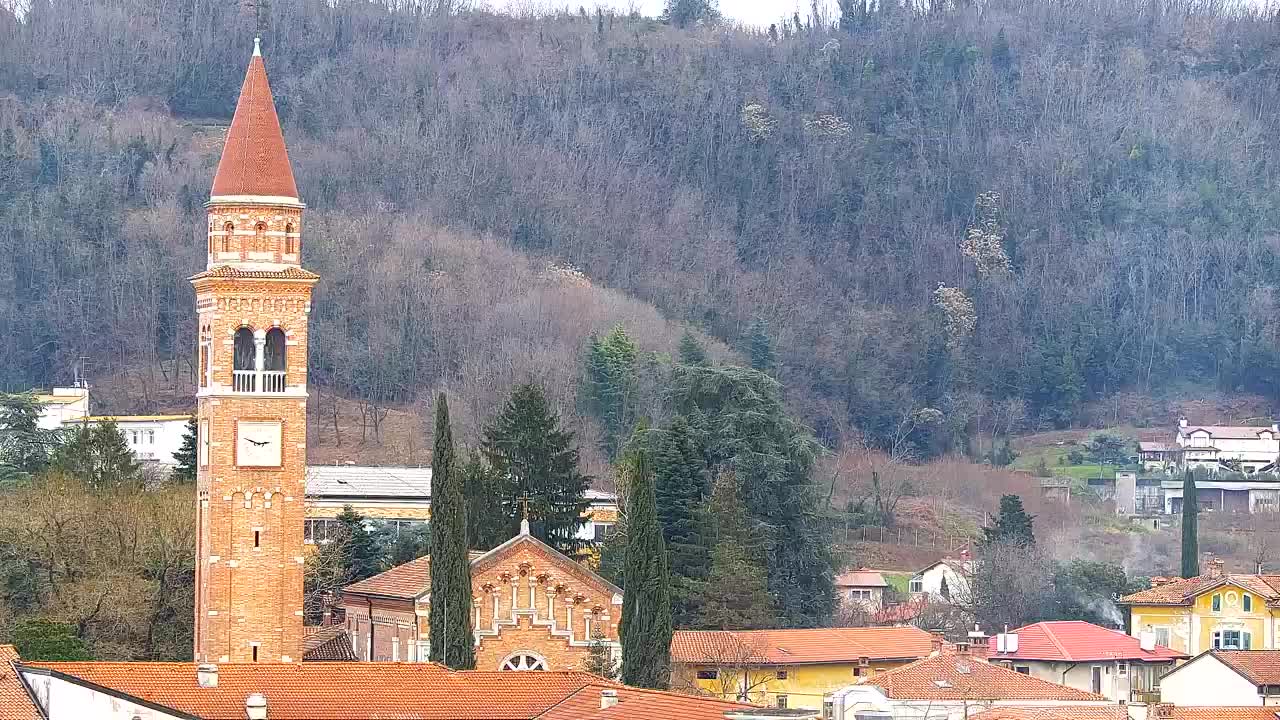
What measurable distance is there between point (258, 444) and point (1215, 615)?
25.2 m

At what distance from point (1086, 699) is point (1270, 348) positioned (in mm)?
91201

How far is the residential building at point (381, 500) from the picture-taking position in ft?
282

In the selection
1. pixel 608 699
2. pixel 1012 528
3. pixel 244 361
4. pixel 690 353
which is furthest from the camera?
pixel 690 353

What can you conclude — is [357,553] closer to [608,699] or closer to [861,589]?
[861,589]

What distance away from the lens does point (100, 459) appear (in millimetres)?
77188

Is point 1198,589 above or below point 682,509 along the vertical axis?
below

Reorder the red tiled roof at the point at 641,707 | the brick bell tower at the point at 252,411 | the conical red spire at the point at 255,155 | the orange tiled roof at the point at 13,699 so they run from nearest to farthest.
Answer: the orange tiled roof at the point at 13,699
the red tiled roof at the point at 641,707
the brick bell tower at the point at 252,411
the conical red spire at the point at 255,155

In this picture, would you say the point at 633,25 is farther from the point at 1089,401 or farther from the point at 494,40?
the point at 1089,401

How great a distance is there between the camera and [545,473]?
75125 millimetres

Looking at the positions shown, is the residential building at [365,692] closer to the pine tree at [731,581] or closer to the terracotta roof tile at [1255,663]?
the terracotta roof tile at [1255,663]

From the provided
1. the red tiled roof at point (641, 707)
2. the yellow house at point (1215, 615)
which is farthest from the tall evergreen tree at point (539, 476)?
the red tiled roof at point (641, 707)

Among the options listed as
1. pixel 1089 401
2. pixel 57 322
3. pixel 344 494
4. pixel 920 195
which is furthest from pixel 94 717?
pixel 920 195

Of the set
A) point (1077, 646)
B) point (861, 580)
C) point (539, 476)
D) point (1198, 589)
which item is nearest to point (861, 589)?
point (861, 580)

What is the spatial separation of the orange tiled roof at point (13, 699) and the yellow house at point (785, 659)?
843 inches
